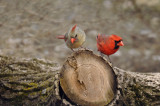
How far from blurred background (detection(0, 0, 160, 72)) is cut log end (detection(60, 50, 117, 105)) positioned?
2.30 m

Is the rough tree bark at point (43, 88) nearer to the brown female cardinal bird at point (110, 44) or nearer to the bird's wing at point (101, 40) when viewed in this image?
the brown female cardinal bird at point (110, 44)

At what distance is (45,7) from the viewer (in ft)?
16.0

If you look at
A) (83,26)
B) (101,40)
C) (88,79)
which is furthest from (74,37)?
(83,26)

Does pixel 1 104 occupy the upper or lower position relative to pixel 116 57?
lower

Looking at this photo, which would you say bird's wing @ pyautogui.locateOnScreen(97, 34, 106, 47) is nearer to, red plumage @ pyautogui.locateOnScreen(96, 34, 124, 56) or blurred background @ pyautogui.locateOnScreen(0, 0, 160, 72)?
red plumage @ pyautogui.locateOnScreen(96, 34, 124, 56)

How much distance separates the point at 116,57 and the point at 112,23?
974mm

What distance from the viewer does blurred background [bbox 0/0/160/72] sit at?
13.8 feet

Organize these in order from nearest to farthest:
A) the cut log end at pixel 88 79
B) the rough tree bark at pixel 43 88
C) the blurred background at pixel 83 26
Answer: the cut log end at pixel 88 79 < the rough tree bark at pixel 43 88 < the blurred background at pixel 83 26

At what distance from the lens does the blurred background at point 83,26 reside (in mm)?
4211

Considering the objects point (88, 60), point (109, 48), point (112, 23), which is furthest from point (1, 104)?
point (112, 23)

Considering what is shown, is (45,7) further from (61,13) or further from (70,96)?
(70,96)

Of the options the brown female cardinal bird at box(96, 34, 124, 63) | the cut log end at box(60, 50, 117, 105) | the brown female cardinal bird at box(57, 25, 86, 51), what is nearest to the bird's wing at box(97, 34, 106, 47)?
the brown female cardinal bird at box(96, 34, 124, 63)

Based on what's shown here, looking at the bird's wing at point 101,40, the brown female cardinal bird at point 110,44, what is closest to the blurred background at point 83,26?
the bird's wing at point 101,40

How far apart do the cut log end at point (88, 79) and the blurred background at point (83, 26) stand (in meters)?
2.30
